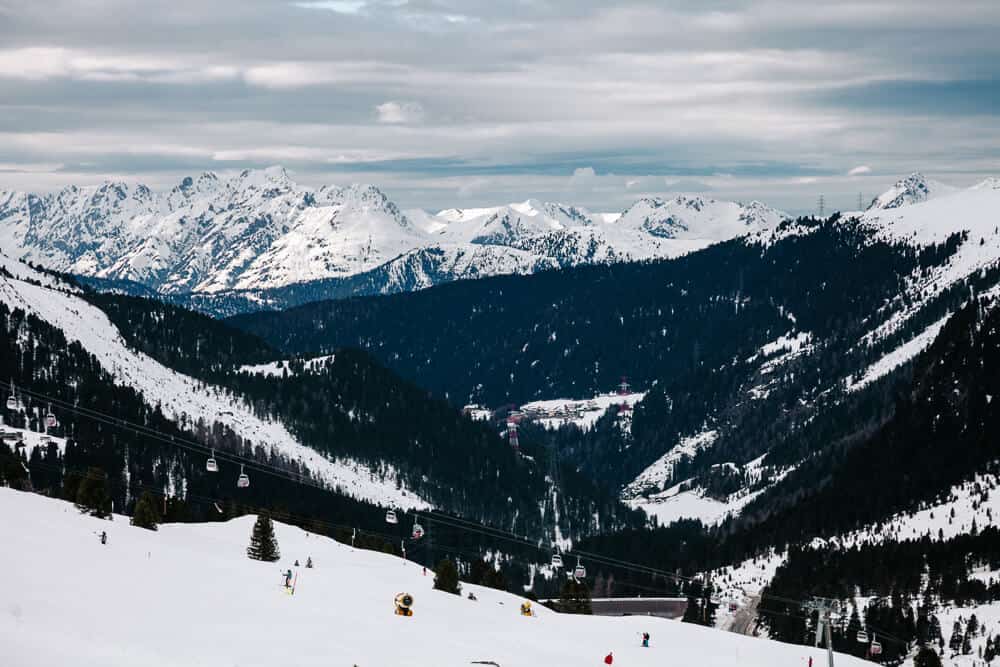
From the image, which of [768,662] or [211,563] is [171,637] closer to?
[211,563]

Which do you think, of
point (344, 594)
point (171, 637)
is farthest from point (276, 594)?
point (171, 637)

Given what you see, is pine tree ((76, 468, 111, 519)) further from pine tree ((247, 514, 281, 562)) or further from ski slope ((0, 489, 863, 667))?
pine tree ((247, 514, 281, 562))

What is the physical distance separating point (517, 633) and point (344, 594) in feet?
38.5

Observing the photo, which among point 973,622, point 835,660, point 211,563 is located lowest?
point 973,622

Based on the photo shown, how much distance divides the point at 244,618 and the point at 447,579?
40663mm

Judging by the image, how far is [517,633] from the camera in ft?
267

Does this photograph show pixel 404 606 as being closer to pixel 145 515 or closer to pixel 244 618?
pixel 244 618

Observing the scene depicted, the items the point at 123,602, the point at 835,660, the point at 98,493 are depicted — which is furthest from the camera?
the point at 98,493

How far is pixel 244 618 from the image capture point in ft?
217

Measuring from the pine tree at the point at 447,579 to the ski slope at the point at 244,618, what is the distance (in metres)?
1.36

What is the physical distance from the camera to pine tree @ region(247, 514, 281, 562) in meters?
103

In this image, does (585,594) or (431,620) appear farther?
(585,594)

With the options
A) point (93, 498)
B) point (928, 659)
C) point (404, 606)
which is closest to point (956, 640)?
point (928, 659)

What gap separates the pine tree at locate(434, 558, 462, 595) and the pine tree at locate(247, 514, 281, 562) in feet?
43.5
